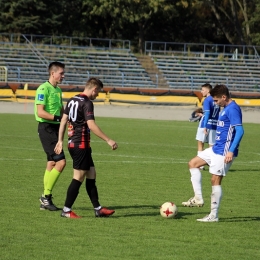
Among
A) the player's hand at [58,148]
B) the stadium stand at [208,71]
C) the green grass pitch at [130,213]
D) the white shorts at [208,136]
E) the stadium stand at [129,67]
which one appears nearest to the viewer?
the green grass pitch at [130,213]

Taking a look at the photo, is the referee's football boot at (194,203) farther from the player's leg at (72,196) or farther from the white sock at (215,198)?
the player's leg at (72,196)

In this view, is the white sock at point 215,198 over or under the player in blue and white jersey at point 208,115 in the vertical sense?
under

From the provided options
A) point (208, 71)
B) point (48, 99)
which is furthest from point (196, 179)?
point (208, 71)

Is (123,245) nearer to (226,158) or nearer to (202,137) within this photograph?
(226,158)

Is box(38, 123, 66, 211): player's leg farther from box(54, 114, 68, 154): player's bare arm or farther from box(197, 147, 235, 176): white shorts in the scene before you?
box(197, 147, 235, 176): white shorts

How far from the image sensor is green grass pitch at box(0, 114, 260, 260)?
7992 millimetres

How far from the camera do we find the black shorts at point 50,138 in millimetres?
10828

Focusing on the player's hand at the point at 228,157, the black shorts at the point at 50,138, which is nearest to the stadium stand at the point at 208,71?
the black shorts at the point at 50,138

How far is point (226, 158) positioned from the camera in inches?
379

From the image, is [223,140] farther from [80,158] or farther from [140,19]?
[140,19]

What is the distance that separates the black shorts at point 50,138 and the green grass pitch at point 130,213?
80 cm

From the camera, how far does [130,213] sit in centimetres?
1051

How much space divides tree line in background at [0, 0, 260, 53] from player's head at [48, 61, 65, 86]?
49.1 m

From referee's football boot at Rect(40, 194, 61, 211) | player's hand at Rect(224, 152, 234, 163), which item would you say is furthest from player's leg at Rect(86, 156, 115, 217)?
player's hand at Rect(224, 152, 234, 163)
